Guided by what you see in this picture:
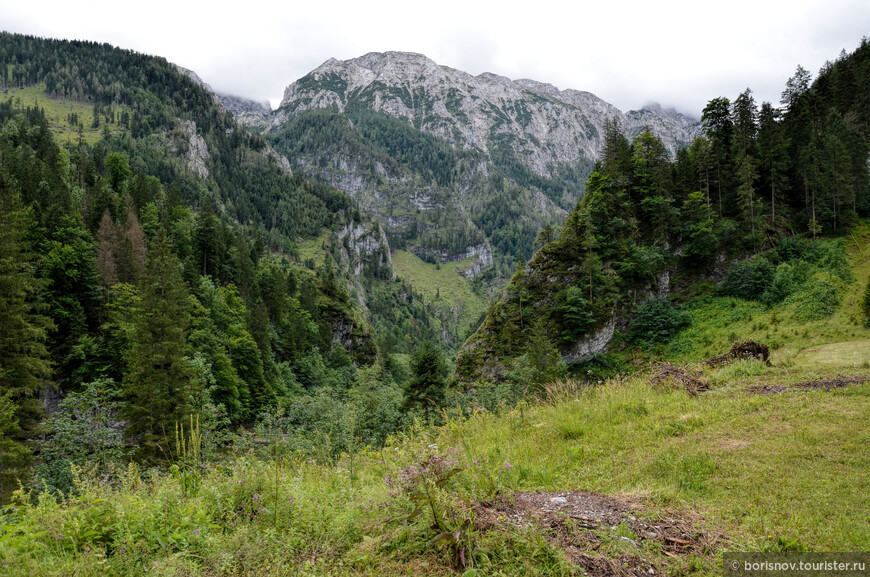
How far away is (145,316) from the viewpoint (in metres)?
22.7

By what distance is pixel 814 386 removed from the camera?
9.80m

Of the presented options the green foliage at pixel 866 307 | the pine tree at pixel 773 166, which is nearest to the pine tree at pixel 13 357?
Result: the green foliage at pixel 866 307

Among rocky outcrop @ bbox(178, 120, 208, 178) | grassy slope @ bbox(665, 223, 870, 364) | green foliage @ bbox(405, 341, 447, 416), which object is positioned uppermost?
rocky outcrop @ bbox(178, 120, 208, 178)

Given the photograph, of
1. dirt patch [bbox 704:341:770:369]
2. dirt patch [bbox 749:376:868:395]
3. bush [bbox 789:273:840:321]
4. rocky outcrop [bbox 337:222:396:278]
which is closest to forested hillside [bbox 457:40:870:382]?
bush [bbox 789:273:840:321]

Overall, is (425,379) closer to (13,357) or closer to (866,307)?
(13,357)

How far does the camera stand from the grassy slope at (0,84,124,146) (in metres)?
137

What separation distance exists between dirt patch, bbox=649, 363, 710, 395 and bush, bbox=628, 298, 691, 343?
2525 centimetres

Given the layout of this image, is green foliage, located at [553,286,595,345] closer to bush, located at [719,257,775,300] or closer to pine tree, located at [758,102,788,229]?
bush, located at [719,257,775,300]

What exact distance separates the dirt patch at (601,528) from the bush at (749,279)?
3682cm

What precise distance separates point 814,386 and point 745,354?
601 cm

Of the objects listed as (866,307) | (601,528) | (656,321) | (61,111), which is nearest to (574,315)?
(656,321)

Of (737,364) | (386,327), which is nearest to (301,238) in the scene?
(386,327)

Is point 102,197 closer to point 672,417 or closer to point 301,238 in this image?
point 672,417

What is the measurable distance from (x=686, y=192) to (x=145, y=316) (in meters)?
49.7
